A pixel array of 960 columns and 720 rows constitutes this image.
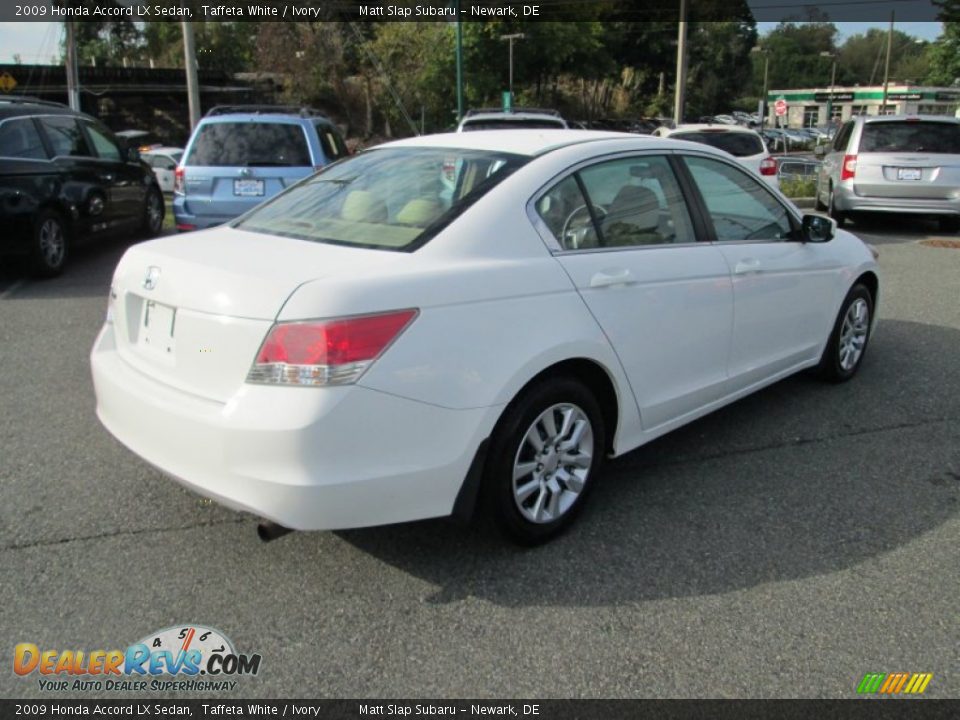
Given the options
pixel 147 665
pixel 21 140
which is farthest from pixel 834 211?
pixel 147 665

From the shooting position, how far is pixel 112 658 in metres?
2.70

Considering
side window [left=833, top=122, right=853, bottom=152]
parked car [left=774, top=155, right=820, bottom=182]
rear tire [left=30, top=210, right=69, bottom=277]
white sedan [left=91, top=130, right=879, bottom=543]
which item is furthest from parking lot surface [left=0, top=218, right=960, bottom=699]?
parked car [left=774, top=155, right=820, bottom=182]

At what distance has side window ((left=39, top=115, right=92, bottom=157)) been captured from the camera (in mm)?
9117

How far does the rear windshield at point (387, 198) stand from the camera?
10.7 feet

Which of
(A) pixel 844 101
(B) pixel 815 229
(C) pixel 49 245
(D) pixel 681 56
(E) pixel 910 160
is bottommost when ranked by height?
→ (C) pixel 49 245

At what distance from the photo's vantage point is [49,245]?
28.6 ft

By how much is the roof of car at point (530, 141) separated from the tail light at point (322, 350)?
1.31 m

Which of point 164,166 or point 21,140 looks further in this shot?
point 164,166

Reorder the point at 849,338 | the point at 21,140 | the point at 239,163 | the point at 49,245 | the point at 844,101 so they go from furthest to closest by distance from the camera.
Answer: the point at 844,101 < the point at 239,163 < the point at 49,245 < the point at 21,140 < the point at 849,338

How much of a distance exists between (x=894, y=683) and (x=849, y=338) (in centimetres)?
324

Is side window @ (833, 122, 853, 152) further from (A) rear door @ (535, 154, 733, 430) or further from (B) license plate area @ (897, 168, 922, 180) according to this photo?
(A) rear door @ (535, 154, 733, 430)

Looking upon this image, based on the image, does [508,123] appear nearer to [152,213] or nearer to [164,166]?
[152,213]
